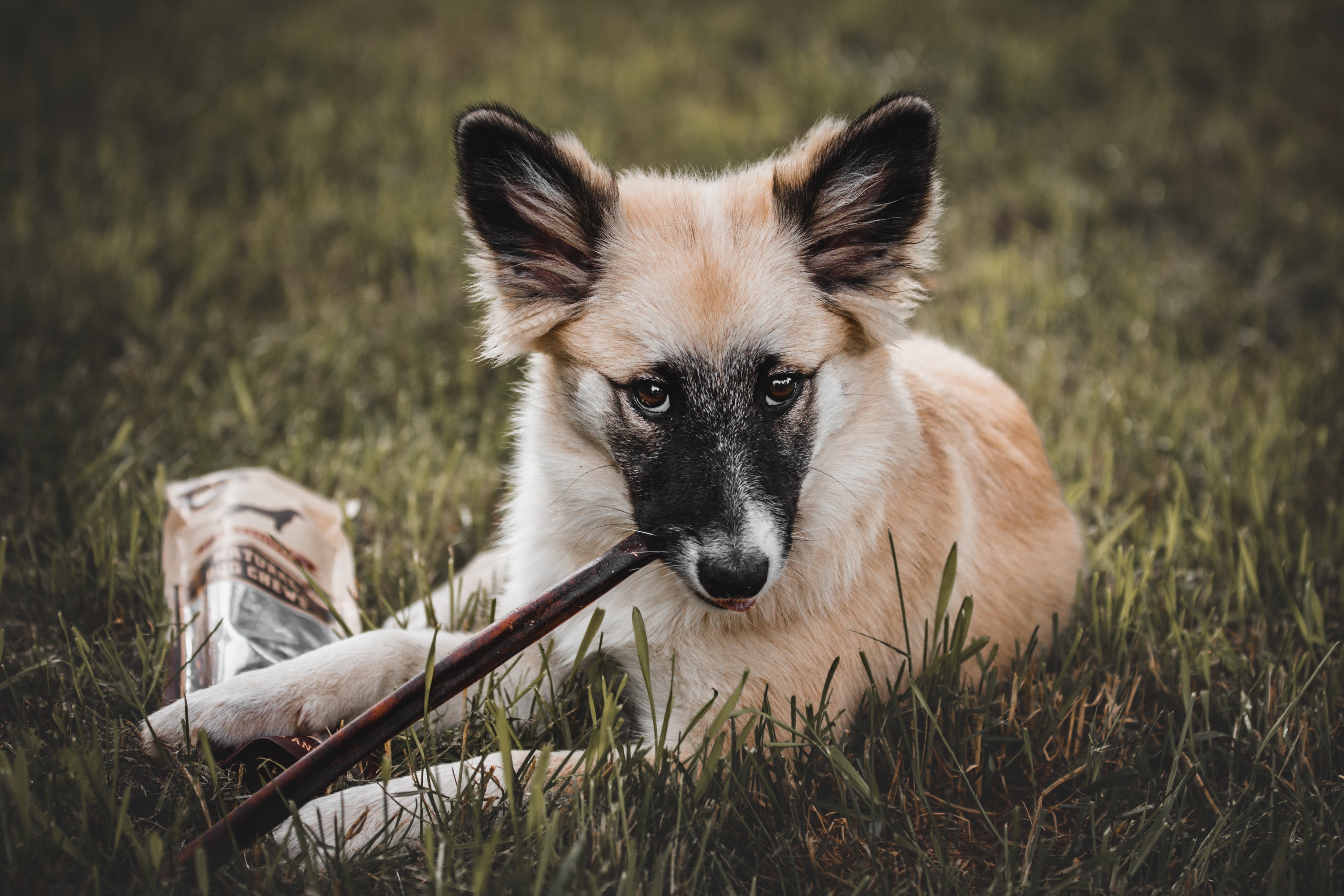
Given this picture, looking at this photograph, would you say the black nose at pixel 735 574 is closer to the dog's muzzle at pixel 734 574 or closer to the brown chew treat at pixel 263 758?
the dog's muzzle at pixel 734 574

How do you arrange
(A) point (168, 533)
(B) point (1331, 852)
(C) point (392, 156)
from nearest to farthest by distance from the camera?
1. (B) point (1331, 852)
2. (A) point (168, 533)
3. (C) point (392, 156)

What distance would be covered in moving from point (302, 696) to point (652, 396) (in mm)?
1087

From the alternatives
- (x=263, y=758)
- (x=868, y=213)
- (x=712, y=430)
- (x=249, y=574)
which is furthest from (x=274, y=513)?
(x=868, y=213)

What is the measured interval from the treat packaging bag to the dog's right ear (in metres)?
0.93

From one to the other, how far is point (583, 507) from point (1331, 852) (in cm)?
181

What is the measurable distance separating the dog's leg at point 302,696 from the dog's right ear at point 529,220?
83 cm

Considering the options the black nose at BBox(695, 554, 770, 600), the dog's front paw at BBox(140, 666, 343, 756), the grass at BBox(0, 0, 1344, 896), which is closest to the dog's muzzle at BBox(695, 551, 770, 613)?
the black nose at BBox(695, 554, 770, 600)

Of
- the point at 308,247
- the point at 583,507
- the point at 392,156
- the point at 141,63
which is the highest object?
the point at 141,63

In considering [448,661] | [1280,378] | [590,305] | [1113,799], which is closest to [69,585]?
[448,661]

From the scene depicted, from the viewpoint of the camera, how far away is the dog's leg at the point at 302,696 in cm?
220

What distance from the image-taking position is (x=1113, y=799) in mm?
2148

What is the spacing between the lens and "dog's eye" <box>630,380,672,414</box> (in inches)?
90.1

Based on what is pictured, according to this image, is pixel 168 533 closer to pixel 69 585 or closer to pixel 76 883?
pixel 69 585

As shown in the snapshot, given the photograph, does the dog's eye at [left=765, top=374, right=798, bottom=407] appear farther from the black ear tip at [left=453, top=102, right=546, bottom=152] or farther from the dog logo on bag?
the dog logo on bag
